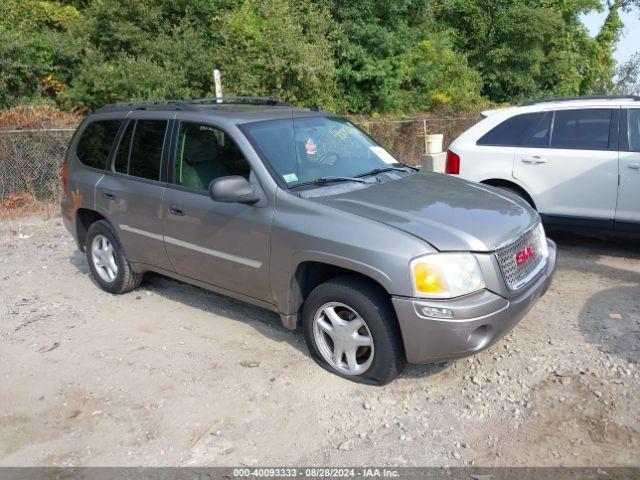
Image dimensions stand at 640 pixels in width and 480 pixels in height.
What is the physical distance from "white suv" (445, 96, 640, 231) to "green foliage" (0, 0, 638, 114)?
6918mm

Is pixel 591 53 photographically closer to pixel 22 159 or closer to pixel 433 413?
pixel 22 159

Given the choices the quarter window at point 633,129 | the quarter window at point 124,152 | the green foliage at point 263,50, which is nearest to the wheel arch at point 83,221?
the quarter window at point 124,152

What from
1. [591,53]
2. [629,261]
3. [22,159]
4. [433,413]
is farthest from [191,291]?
[591,53]

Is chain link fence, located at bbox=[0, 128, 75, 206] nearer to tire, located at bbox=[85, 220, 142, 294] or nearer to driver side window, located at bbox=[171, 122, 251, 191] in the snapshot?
tire, located at bbox=[85, 220, 142, 294]

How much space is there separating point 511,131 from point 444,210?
328 cm

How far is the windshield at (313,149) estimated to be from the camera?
4.38 meters

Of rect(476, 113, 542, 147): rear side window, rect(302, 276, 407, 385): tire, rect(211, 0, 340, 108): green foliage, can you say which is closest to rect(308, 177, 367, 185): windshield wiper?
rect(302, 276, 407, 385): tire

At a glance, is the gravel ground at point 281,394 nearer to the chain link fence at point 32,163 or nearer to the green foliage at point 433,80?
the chain link fence at point 32,163

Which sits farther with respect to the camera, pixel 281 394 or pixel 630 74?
pixel 630 74

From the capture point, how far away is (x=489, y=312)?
140 inches

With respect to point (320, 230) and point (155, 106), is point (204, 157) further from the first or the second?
point (320, 230)

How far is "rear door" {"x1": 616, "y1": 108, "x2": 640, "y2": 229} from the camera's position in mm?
5980

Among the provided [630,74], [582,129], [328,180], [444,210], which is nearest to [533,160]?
[582,129]

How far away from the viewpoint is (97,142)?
5734 millimetres
